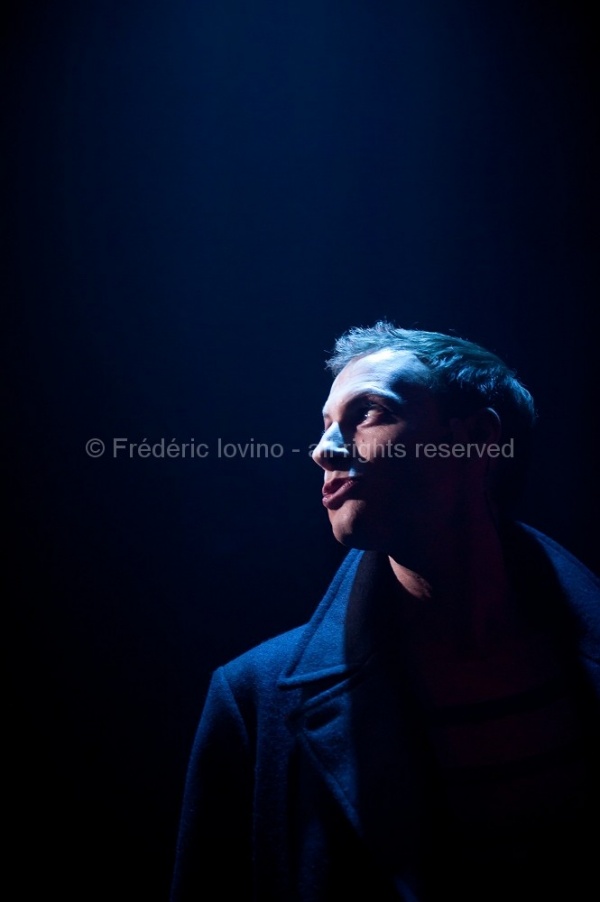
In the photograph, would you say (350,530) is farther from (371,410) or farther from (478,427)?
(478,427)

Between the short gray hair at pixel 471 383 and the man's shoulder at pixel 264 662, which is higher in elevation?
the short gray hair at pixel 471 383

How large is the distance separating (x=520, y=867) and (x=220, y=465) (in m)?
0.95

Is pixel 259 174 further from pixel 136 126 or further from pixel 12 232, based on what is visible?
pixel 12 232

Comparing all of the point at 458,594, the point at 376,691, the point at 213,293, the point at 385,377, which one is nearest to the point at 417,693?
the point at 376,691

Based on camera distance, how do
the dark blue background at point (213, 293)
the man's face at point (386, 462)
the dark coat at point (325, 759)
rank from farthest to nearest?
the dark blue background at point (213, 293) < the man's face at point (386, 462) < the dark coat at point (325, 759)

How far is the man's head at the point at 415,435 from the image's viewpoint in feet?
3.44

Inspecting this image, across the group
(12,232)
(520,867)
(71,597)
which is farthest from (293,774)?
(12,232)

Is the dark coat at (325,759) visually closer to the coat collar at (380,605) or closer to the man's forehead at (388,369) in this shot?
the coat collar at (380,605)

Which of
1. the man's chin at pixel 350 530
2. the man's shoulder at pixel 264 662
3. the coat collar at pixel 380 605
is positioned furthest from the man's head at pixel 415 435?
the man's shoulder at pixel 264 662

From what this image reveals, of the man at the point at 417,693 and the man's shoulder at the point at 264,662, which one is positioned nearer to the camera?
the man at the point at 417,693

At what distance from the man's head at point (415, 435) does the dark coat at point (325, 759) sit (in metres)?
0.17

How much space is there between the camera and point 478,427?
114 cm

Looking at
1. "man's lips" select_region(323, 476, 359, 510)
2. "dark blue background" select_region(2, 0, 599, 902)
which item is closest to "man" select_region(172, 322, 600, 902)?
"man's lips" select_region(323, 476, 359, 510)

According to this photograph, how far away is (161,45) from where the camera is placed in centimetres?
148
